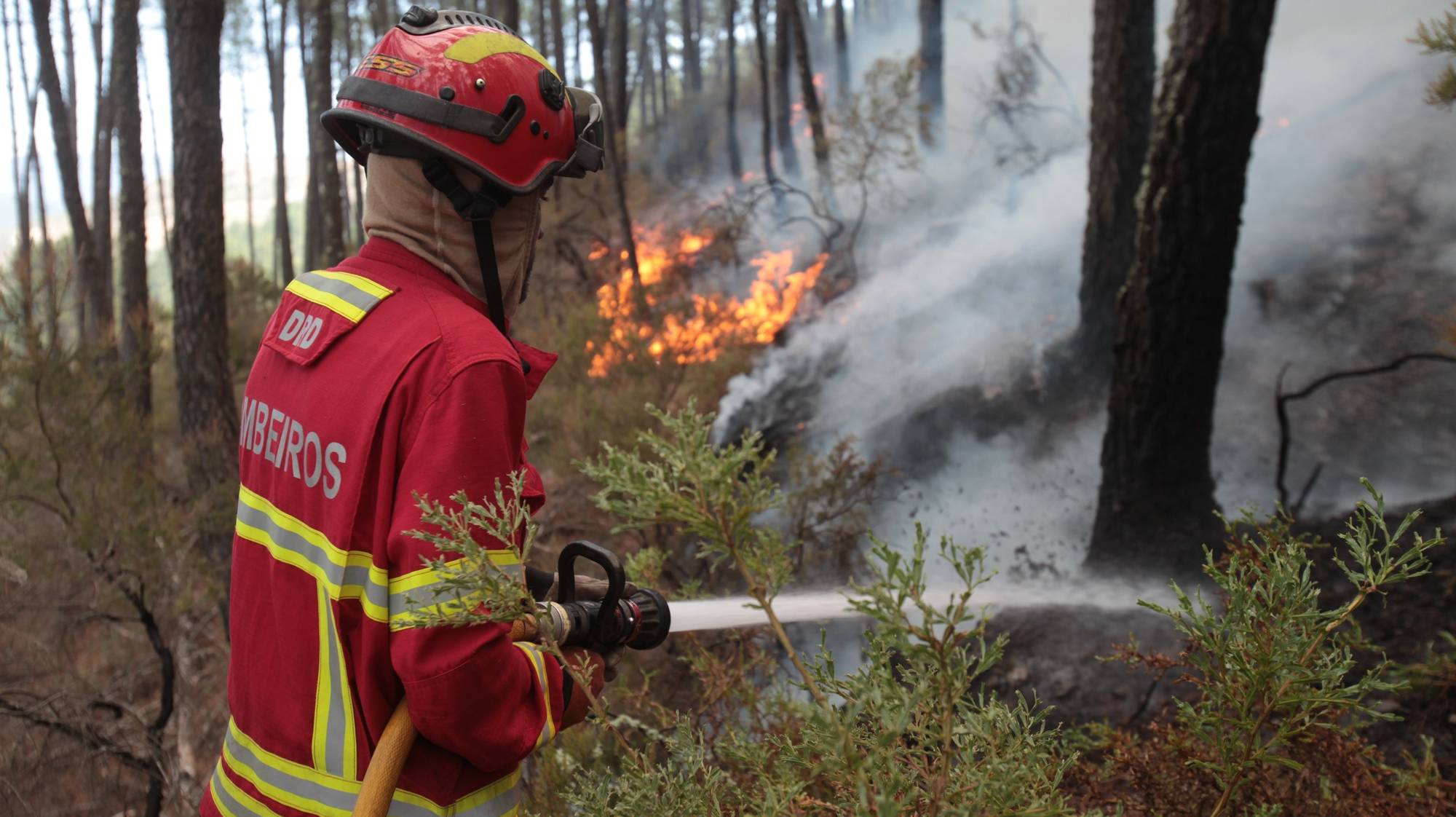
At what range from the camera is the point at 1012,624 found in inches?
193

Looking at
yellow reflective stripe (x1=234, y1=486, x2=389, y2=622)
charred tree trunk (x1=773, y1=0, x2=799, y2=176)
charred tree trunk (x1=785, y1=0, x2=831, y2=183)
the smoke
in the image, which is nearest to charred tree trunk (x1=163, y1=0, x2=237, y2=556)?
the smoke

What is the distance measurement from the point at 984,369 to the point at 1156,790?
5692mm

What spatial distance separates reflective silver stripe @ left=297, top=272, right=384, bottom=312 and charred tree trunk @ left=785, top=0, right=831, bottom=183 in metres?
12.4

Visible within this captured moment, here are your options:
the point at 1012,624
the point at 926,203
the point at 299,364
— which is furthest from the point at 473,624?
the point at 926,203

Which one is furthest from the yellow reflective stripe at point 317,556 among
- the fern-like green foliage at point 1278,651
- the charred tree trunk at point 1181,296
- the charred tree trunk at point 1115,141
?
the charred tree trunk at point 1115,141

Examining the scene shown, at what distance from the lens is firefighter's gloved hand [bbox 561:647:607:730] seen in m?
1.68

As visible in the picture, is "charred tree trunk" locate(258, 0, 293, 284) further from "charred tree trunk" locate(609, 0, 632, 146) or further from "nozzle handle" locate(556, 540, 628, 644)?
"nozzle handle" locate(556, 540, 628, 644)

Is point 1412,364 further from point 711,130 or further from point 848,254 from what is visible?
point 711,130

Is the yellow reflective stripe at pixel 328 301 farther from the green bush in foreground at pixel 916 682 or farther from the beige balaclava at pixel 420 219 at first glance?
the green bush in foreground at pixel 916 682

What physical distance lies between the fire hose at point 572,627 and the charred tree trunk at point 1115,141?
5.86 m

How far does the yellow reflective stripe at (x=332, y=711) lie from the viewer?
1.56m

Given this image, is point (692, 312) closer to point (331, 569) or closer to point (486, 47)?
point (486, 47)

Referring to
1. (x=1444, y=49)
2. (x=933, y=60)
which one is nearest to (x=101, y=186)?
(x=933, y=60)

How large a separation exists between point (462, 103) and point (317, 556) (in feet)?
2.94
